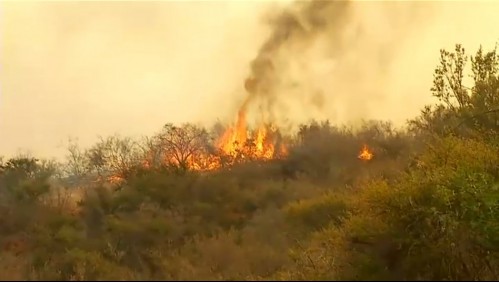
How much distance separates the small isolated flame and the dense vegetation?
27 centimetres

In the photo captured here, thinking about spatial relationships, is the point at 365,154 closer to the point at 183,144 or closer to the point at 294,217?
the point at 294,217

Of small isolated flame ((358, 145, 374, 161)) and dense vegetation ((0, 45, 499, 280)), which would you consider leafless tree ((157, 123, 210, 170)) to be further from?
small isolated flame ((358, 145, 374, 161))

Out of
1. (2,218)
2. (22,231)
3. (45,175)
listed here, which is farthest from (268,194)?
(45,175)

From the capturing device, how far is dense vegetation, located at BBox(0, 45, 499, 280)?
1105 cm

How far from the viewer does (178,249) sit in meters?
12.0

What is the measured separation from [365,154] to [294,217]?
433 centimetres

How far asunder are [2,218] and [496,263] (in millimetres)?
18318

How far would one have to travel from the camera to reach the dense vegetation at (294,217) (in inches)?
435

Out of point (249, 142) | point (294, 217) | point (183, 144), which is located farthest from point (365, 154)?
point (183, 144)

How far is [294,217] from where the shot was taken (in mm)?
17891

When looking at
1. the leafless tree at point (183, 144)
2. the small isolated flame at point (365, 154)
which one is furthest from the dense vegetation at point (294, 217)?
the leafless tree at point (183, 144)

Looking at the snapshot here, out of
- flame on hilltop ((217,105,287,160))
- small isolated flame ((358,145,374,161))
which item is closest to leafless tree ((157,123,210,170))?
flame on hilltop ((217,105,287,160))

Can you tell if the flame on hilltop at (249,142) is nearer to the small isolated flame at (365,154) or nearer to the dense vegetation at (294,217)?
the dense vegetation at (294,217)

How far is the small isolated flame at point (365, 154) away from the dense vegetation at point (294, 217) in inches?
10.5
